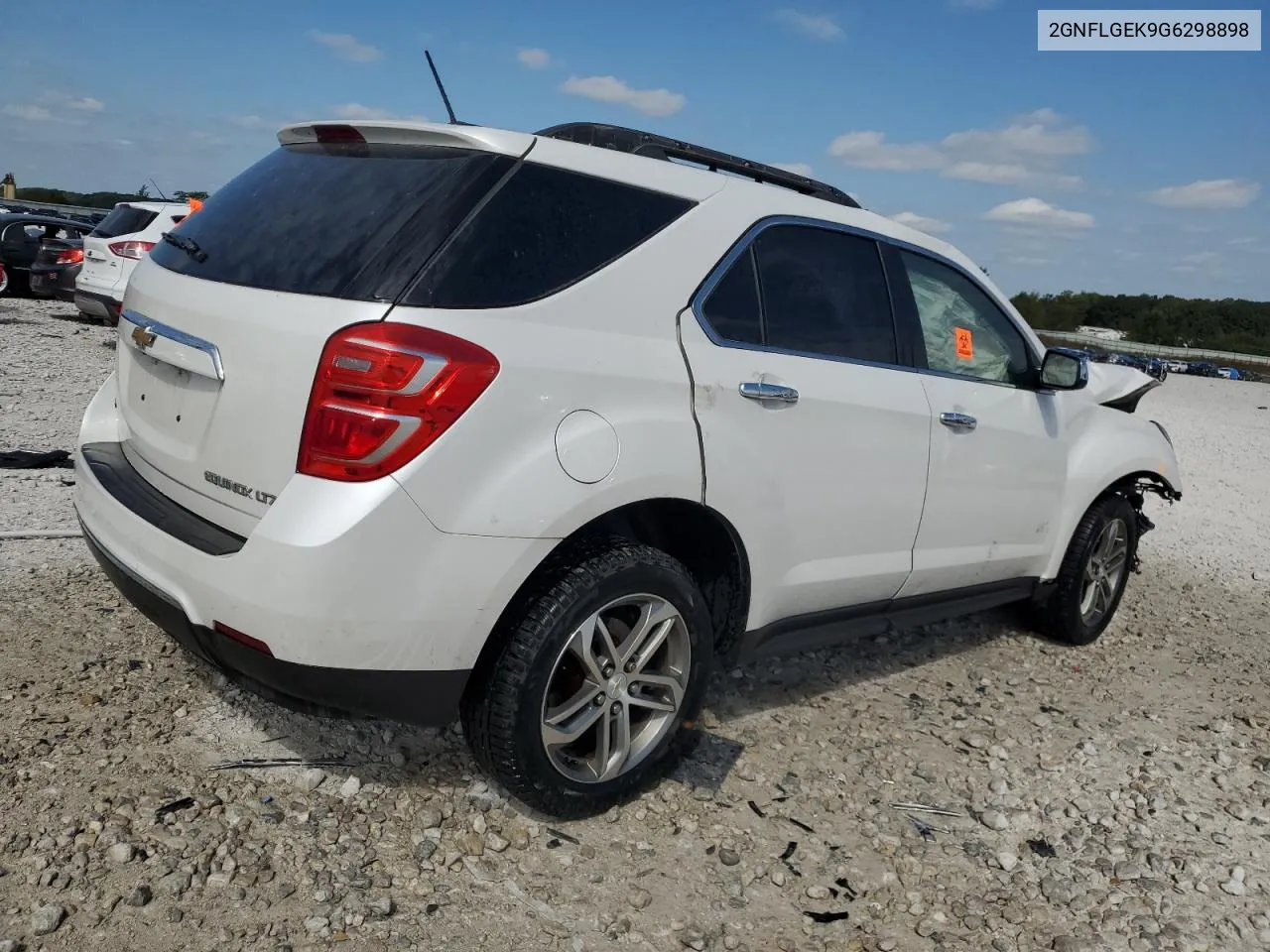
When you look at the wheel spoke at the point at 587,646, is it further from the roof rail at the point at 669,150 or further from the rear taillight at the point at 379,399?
the roof rail at the point at 669,150

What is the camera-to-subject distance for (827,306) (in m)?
3.55

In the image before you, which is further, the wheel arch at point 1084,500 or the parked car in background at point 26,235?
the parked car in background at point 26,235

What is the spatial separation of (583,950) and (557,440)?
4.02ft

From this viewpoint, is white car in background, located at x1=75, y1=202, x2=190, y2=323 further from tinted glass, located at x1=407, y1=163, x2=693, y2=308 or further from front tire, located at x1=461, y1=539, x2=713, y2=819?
front tire, located at x1=461, y1=539, x2=713, y2=819

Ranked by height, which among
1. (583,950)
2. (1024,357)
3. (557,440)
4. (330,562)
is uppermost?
(1024,357)

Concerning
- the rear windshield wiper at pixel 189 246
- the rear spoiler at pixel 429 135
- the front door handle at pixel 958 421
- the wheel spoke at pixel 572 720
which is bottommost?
the wheel spoke at pixel 572 720

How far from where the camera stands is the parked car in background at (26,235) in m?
16.9

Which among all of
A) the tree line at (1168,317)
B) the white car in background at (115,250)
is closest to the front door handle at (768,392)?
the white car in background at (115,250)

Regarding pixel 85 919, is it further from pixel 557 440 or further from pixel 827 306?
pixel 827 306

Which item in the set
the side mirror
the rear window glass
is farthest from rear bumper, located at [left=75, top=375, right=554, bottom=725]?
the rear window glass

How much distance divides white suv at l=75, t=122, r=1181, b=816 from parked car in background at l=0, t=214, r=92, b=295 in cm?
1594

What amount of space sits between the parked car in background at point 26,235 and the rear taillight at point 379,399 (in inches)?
661

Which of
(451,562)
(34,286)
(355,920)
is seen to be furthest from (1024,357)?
(34,286)

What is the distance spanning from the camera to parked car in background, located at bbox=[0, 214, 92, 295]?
16.9 m
